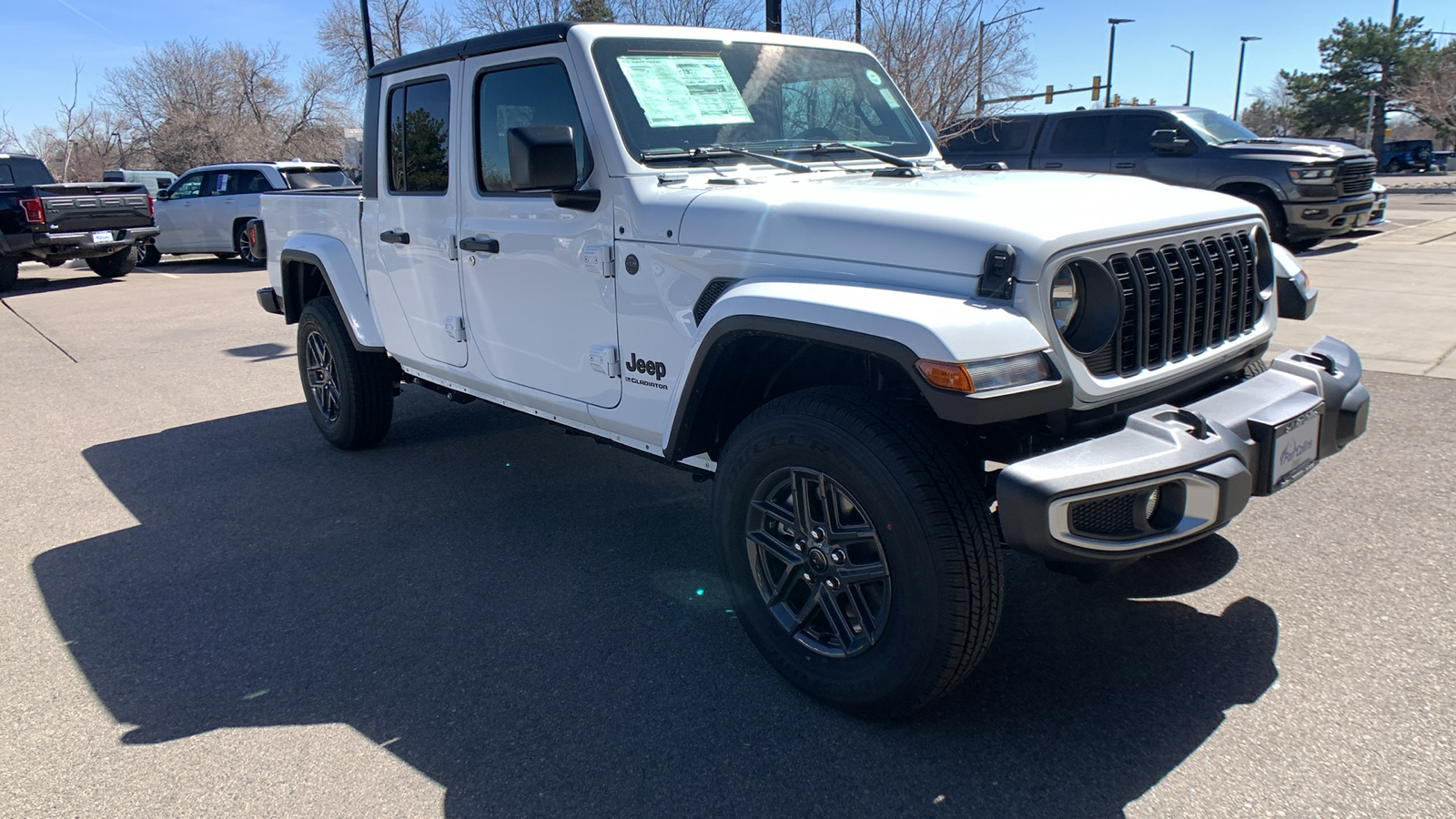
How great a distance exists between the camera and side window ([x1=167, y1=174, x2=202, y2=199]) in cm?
1766

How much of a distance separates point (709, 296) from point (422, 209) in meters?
1.97

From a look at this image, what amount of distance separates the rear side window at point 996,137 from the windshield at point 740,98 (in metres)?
9.34

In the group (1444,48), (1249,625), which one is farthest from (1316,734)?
(1444,48)

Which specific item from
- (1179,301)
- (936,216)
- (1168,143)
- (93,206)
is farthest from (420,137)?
(93,206)

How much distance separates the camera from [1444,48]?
162ft

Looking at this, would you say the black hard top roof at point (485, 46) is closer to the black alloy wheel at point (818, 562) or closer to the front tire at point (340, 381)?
the front tire at point (340, 381)

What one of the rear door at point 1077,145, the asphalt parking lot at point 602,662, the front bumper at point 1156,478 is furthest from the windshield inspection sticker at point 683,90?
the rear door at point 1077,145

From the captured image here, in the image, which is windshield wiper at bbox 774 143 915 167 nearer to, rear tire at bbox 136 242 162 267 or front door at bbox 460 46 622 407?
front door at bbox 460 46 622 407

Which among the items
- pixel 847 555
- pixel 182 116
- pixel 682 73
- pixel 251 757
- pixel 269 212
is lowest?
pixel 251 757

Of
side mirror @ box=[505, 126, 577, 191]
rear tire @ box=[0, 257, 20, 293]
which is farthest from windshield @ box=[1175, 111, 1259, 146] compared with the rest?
rear tire @ box=[0, 257, 20, 293]

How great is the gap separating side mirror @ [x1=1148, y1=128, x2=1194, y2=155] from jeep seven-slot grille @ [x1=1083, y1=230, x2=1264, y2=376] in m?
9.05

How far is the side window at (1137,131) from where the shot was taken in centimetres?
1218

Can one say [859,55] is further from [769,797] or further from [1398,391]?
[1398,391]

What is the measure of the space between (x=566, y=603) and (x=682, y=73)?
202 centimetres
